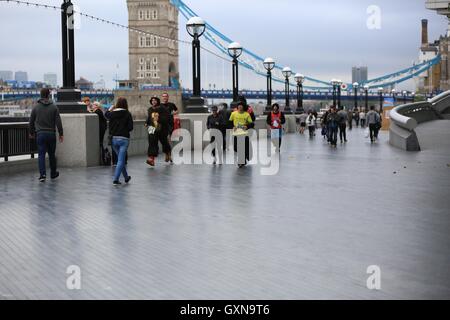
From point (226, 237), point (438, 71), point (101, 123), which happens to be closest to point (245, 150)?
point (101, 123)

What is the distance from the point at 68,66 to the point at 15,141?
83.6 inches

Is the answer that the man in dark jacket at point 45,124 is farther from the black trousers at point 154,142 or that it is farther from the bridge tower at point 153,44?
the bridge tower at point 153,44

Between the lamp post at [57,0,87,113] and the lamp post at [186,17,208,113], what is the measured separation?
23.0 ft

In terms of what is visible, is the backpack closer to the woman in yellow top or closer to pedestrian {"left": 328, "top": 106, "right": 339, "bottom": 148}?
the woman in yellow top

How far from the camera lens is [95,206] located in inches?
402

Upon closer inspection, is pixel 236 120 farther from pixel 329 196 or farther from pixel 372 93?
pixel 372 93

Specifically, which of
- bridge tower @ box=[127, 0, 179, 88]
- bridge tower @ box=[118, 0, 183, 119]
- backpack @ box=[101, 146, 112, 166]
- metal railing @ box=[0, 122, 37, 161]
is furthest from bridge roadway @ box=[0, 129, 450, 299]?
bridge tower @ box=[127, 0, 179, 88]

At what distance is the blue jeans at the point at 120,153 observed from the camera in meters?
13.1

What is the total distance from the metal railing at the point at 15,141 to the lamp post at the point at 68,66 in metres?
1.10

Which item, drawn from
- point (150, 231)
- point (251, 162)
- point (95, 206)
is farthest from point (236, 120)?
point (150, 231)

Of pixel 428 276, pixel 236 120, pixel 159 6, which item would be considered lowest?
pixel 428 276

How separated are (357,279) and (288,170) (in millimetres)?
10036

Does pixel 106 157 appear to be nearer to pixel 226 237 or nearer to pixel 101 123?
pixel 101 123

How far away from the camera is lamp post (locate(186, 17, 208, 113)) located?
23.4 meters
